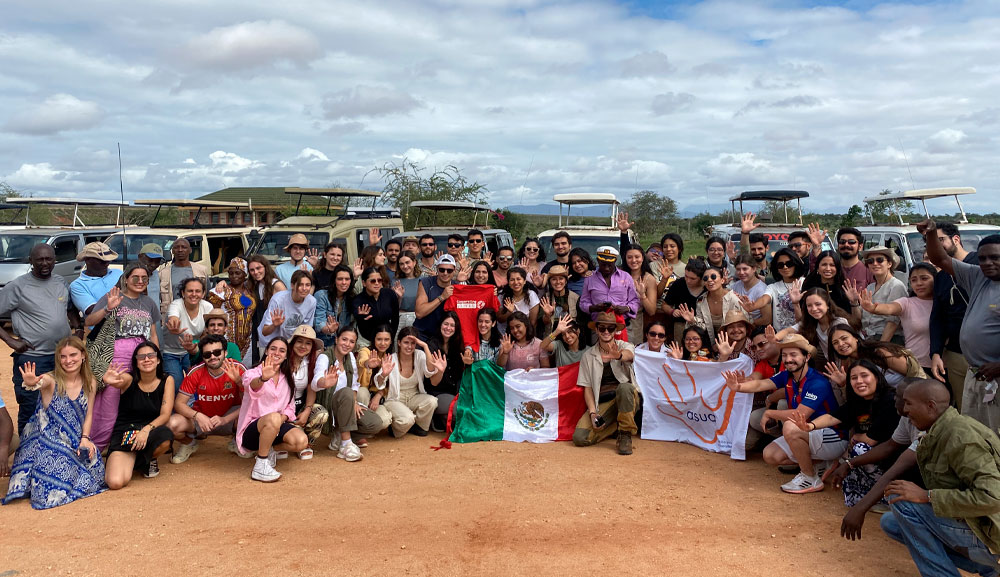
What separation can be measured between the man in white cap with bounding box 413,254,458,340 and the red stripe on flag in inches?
58.7

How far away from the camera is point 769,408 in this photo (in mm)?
6590

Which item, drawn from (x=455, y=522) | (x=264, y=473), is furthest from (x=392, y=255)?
(x=455, y=522)

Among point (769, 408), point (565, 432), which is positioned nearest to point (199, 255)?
point (565, 432)

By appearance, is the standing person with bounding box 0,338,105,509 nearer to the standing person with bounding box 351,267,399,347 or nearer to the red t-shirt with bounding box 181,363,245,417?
the red t-shirt with bounding box 181,363,245,417

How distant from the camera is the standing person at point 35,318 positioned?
6250mm

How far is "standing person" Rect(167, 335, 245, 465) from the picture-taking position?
20.9 ft

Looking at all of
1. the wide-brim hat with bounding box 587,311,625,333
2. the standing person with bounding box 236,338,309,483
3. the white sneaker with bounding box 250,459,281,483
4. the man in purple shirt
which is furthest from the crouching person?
the white sneaker with bounding box 250,459,281,483

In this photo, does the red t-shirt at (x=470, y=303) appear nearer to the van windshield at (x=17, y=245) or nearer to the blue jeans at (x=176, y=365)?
the blue jeans at (x=176, y=365)

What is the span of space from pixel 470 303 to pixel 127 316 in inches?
135

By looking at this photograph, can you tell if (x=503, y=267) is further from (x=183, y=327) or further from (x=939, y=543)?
(x=939, y=543)

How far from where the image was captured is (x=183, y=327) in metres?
6.93

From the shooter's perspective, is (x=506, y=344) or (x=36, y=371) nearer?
(x=36, y=371)

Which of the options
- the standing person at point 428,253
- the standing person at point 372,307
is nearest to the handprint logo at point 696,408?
the standing person at point 372,307

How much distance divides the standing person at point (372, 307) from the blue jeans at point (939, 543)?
505 centimetres
